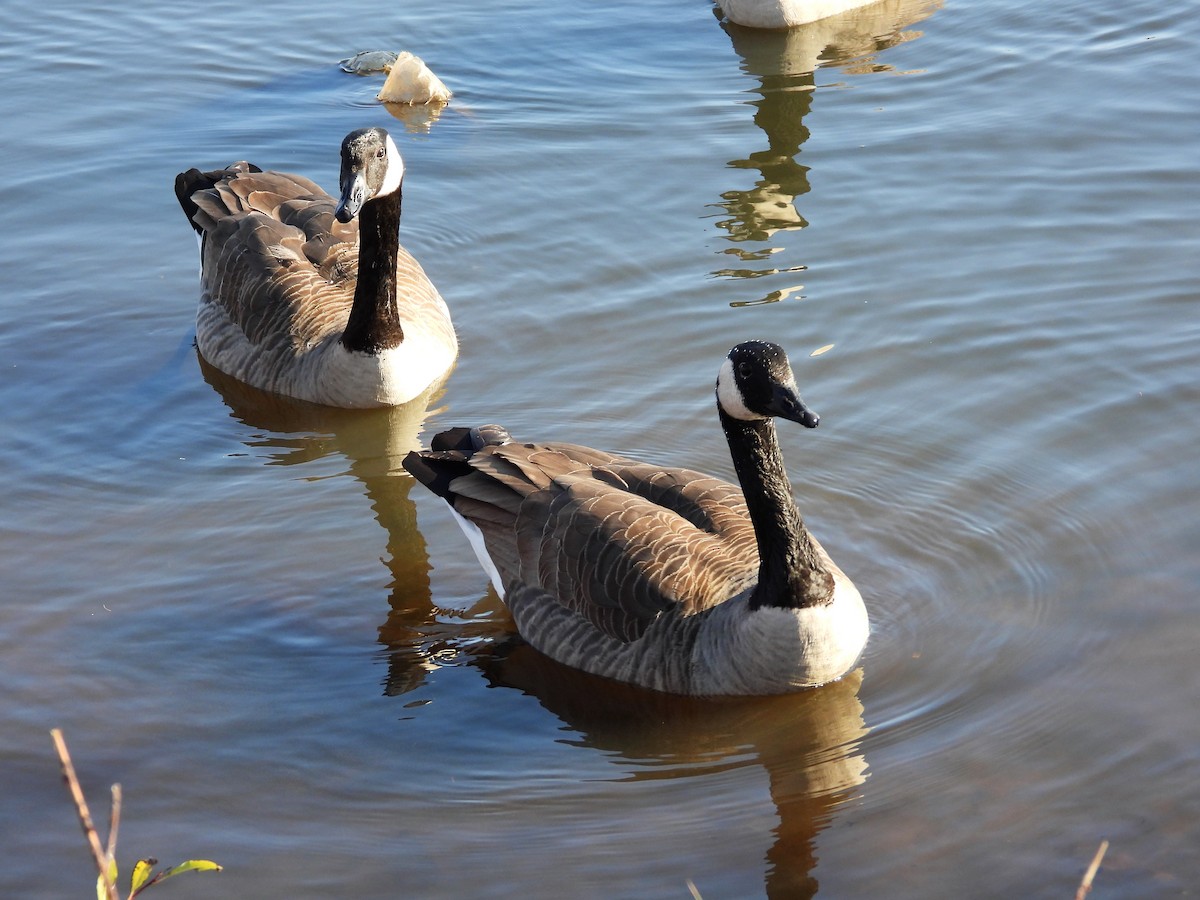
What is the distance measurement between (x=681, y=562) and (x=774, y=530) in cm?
53

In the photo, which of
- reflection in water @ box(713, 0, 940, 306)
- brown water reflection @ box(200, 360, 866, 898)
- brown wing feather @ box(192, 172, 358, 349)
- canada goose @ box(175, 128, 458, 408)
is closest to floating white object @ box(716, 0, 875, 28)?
reflection in water @ box(713, 0, 940, 306)

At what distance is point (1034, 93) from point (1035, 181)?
6.95ft

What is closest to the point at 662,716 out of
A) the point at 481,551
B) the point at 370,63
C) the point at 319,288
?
the point at 481,551

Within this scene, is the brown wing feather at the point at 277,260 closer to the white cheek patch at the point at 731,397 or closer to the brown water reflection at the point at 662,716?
the brown water reflection at the point at 662,716

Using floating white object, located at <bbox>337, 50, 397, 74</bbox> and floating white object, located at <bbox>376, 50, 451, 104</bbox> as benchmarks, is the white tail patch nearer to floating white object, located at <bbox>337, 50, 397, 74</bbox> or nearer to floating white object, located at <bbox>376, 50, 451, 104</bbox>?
floating white object, located at <bbox>376, 50, 451, 104</bbox>

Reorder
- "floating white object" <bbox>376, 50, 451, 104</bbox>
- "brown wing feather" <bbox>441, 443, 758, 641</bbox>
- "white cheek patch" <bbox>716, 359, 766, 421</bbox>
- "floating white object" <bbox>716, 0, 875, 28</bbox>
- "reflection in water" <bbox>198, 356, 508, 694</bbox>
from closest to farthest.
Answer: "white cheek patch" <bbox>716, 359, 766, 421</bbox>
"brown wing feather" <bbox>441, 443, 758, 641</bbox>
"reflection in water" <bbox>198, 356, 508, 694</bbox>
"floating white object" <bbox>376, 50, 451, 104</bbox>
"floating white object" <bbox>716, 0, 875, 28</bbox>

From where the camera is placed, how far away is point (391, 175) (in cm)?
1008

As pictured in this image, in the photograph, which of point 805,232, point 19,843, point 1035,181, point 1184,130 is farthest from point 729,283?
point 19,843

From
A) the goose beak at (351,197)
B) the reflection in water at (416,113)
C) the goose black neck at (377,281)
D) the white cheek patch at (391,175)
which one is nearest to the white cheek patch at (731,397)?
the goose beak at (351,197)

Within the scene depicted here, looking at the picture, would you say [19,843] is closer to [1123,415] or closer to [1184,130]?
[1123,415]

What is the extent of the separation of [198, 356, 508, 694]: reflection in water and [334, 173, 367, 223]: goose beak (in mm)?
1543

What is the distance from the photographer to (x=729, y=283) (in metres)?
Result: 10.9

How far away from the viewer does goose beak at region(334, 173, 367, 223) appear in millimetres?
9273

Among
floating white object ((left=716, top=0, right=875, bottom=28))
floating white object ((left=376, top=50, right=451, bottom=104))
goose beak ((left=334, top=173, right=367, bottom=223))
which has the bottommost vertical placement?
goose beak ((left=334, top=173, right=367, bottom=223))
